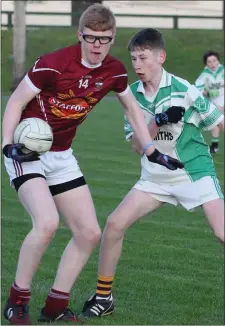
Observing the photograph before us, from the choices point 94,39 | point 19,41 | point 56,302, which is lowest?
point 56,302

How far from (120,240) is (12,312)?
3.14 feet

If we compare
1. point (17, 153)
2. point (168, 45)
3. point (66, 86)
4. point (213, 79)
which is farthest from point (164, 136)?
point (168, 45)

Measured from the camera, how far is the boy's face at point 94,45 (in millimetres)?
6480

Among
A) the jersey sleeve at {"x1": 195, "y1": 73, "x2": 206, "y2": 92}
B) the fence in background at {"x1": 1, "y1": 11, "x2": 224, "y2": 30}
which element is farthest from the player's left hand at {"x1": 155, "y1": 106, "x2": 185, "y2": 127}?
the fence in background at {"x1": 1, "y1": 11, "x2": 224, "y2": 30}

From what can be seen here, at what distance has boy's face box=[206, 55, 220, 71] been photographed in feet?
63.8

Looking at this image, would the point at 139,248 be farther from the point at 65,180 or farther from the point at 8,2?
the point at 8,2

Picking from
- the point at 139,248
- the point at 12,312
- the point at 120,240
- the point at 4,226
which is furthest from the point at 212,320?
the point at 4,226

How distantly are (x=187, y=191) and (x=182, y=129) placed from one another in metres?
0.44

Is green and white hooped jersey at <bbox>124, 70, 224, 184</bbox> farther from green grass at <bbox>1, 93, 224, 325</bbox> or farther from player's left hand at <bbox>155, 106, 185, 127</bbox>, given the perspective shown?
green grass at <bbox>1, 93, 224, 325</bbox>

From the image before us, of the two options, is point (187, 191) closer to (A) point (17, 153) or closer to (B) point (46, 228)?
(B) point (46, 228)

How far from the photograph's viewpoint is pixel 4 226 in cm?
1034

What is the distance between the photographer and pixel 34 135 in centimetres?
639

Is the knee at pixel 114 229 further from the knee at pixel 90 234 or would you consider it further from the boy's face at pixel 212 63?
the boy's face at pixel 212 63

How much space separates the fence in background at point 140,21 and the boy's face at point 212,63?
22.6m
